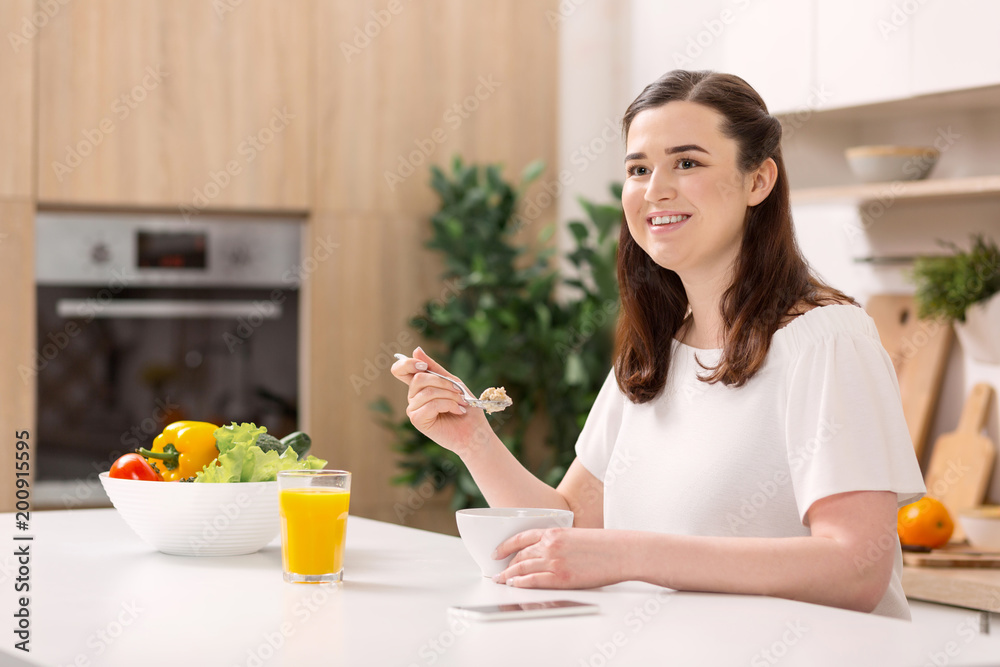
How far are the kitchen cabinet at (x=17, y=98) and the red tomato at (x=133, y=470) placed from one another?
207 centimetres

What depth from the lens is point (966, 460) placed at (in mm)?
2568

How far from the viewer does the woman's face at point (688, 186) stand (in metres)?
1.49

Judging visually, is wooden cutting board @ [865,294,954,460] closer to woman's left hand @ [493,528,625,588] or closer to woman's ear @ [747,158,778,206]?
woman's ear @ [747,158,778,206]

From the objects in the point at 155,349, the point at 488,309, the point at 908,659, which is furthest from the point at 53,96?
the point at 908,659

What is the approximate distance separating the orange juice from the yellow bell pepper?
0.27 metres

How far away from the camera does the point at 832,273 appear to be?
297 cm

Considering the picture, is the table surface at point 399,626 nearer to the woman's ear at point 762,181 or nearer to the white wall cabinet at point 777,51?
the woman's ear at point 762,181

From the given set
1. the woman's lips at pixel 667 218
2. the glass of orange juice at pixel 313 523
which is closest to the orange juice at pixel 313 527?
the glass of orange juice at pixel 313 523

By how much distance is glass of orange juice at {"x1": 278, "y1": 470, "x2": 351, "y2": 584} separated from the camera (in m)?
1.22

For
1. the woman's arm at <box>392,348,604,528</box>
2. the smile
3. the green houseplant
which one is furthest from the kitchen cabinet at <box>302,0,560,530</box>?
the smile

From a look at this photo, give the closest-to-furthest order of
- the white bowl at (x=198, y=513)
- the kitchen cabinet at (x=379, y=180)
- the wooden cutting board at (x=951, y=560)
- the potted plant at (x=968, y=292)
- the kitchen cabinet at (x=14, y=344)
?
the white bowl at (x=198, y=513) < the wooden cutting board at (x=951, y=560) < the potted plant at (x=968, y=292) < the kitchen cabinet at (x=14, y=344) < the kitchen cabinet at (x=379, y=180)

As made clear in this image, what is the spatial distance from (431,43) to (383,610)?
2.89 metres

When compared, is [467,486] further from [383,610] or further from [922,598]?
[383,610]

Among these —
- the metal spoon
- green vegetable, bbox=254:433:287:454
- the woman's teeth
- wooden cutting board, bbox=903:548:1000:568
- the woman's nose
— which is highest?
the woman's nose
